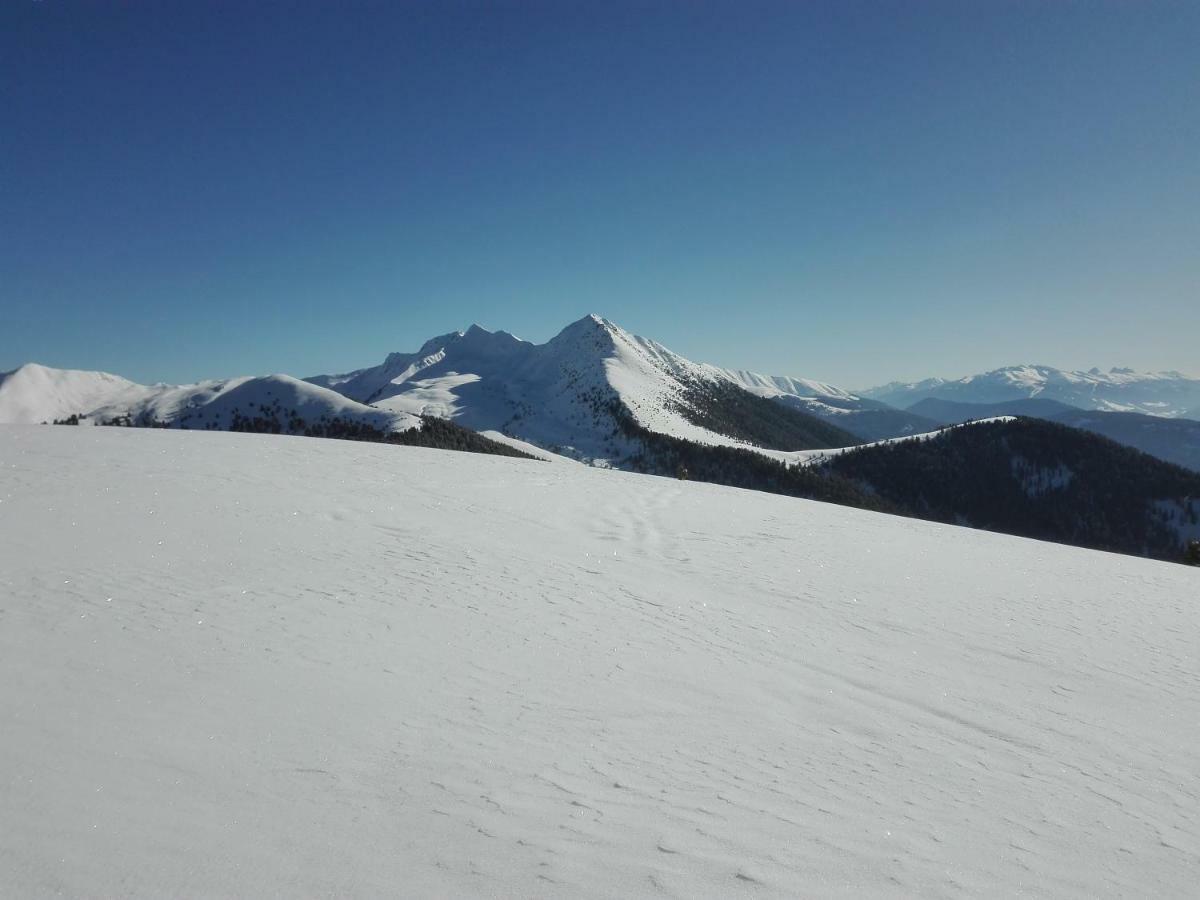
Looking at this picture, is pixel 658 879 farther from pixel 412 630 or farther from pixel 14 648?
pixel 14 648

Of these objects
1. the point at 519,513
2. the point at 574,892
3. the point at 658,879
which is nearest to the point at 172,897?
the point at 574,892

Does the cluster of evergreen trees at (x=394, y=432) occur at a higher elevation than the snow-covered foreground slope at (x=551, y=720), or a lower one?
higher

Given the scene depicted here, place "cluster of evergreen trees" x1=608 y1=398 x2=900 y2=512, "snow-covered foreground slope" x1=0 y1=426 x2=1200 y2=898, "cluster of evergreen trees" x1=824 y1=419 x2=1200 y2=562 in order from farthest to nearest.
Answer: "cluster of evergreen trees" x1=608 y1=398 x2=900 y2=512, "cluster of evergreen trees" x1=824 y1=419 x2=1200 y2=562, "snow-covered foreground slope" x1=0 y1=426 x2=1200 y2=898

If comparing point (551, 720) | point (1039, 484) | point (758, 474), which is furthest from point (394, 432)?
point (1039, 484)

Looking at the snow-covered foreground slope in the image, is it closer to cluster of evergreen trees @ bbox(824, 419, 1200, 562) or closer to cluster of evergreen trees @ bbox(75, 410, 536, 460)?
cluster of evergreen trees @ bbox(75, 410, 536, 460)

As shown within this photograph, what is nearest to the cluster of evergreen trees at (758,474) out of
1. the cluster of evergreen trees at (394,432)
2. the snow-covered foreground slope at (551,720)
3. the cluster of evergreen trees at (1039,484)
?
the cluster of evergreen trees at (1039,484)

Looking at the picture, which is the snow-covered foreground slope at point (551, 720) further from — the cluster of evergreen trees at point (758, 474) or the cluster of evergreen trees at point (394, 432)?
the cluster of evergreen trees at point (758, 474)

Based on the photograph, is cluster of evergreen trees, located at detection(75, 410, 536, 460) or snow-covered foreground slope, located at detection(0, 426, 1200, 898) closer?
snow-covered foreground slope, located at detection(0, 426, 1200, 898)

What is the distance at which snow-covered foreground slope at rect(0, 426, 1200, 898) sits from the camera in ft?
12.6

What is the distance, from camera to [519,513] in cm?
1619

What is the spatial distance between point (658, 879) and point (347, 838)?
6.82 ft

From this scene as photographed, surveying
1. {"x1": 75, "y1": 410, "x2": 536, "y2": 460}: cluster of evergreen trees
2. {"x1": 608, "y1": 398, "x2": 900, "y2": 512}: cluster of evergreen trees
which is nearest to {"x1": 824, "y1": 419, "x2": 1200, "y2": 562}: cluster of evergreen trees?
{"x1": 608, "y1": 398, "x2": 900, "y2": 512}: cluster of evergreen trees

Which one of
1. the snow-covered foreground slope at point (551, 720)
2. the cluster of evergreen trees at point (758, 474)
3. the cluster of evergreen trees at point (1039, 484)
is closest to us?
the snow-covered foreground slope at point (551, 720)

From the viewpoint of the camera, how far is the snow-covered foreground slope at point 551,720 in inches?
151
